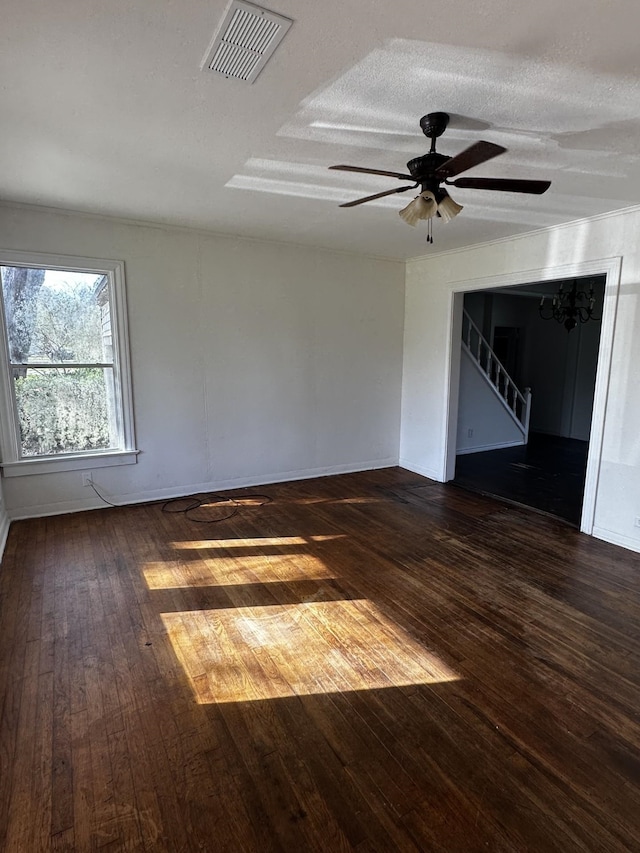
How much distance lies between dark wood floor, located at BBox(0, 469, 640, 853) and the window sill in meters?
0.67

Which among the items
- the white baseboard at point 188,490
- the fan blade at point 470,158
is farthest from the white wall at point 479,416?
the fan blade at point 470,158

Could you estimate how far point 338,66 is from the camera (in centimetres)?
185

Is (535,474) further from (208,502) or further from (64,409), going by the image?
(64,409)

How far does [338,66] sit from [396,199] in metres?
1.65

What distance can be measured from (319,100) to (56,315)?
10.7 ft

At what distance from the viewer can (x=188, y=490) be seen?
4965mm

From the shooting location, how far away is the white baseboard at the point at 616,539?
12.2 feet

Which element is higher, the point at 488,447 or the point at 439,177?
the point at 439,177

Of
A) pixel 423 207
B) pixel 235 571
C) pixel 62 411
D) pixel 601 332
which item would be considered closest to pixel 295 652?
pixel 235 571

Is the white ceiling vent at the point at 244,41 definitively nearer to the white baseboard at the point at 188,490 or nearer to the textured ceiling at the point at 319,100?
the textured ceiling at the point at 319,100

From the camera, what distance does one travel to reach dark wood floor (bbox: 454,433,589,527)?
4.88 m

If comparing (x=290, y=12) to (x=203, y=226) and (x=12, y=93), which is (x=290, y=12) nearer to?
(x=12, y=93)

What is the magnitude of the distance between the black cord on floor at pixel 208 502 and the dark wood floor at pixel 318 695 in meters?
0.58

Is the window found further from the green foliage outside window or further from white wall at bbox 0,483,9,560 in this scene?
white wall at bbox 0,483,9,560
